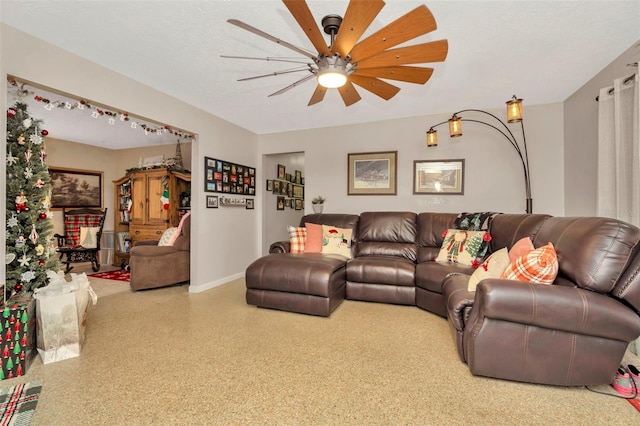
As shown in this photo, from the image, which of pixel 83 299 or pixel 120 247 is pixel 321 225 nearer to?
pixel 83 299

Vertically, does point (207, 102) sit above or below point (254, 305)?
above

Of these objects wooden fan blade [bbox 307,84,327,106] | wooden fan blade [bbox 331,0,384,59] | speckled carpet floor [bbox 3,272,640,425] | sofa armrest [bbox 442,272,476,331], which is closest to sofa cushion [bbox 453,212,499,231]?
speckled carpet floor [bbox 3,272,640,425]

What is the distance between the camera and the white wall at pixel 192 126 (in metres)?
2.14

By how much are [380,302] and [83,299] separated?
274cm

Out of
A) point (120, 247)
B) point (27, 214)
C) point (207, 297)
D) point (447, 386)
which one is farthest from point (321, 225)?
point (120, 247)

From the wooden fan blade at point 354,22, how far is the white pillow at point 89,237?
544 centimetres

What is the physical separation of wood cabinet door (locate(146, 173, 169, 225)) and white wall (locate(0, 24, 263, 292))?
1.44m

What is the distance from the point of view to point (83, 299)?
2.16m

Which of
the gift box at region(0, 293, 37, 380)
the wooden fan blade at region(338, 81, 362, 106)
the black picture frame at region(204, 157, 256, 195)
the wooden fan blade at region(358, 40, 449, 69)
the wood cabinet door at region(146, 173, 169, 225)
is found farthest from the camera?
the wood cabinet door at region(146, 173, 169, 225)

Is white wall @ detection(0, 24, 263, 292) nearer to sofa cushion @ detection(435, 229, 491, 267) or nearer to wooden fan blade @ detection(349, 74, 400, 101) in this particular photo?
wooden fan blade @ detection(349, 74, 400, 101)

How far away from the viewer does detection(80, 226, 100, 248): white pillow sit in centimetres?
496

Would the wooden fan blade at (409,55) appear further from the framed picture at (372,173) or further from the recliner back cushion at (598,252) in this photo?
the framed picture at (372,173)

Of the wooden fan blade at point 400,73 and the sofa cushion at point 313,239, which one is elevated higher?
the wooden fan blade at point 400,73

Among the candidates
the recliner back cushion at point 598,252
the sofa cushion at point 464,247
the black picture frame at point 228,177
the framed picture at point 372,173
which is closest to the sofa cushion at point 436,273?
the sofa cushion at point 464,247
